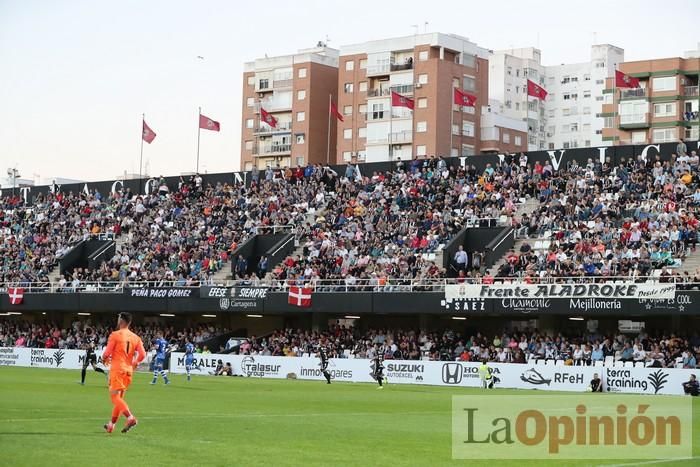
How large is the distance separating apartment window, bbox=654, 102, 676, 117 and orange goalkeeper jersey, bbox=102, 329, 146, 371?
113 metres

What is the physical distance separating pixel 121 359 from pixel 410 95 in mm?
102589

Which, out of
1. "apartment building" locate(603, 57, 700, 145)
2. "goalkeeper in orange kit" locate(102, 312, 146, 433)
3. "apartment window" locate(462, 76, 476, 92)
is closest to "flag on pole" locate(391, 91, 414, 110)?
"apartment window" locate(462, 76, 476, 92)

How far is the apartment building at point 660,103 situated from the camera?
404 ft

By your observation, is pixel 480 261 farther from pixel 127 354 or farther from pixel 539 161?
pixel 127 354

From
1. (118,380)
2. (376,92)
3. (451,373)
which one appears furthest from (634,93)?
(118,380)

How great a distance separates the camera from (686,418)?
2716 cm

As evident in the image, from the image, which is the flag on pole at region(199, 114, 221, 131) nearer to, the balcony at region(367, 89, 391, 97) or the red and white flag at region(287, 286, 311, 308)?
the red and white flag at region(287, 286, 311, 308)

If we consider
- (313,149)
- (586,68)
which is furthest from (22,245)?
(586,68)

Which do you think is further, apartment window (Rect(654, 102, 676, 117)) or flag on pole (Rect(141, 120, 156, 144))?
apartment window (Rect(654, 102, 676, 117))

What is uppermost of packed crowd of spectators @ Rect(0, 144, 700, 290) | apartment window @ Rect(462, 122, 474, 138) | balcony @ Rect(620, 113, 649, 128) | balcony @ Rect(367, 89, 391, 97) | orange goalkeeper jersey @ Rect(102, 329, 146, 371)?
balcony @ Rect(367, 89, 391, 97)

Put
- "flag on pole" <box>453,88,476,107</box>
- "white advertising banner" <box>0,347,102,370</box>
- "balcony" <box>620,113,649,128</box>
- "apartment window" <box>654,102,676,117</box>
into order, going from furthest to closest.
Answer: "balcony" <box>620,113,649,128</box>, "apartment window" <box>654,102,676,117</box>, "flag on pole" <box>453,88,476,107</box>, "white advertising banner" <box>0,347,102,370</box>

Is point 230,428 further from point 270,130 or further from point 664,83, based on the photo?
point 270,130

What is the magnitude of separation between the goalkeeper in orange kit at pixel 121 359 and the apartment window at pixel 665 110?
112902 mm
